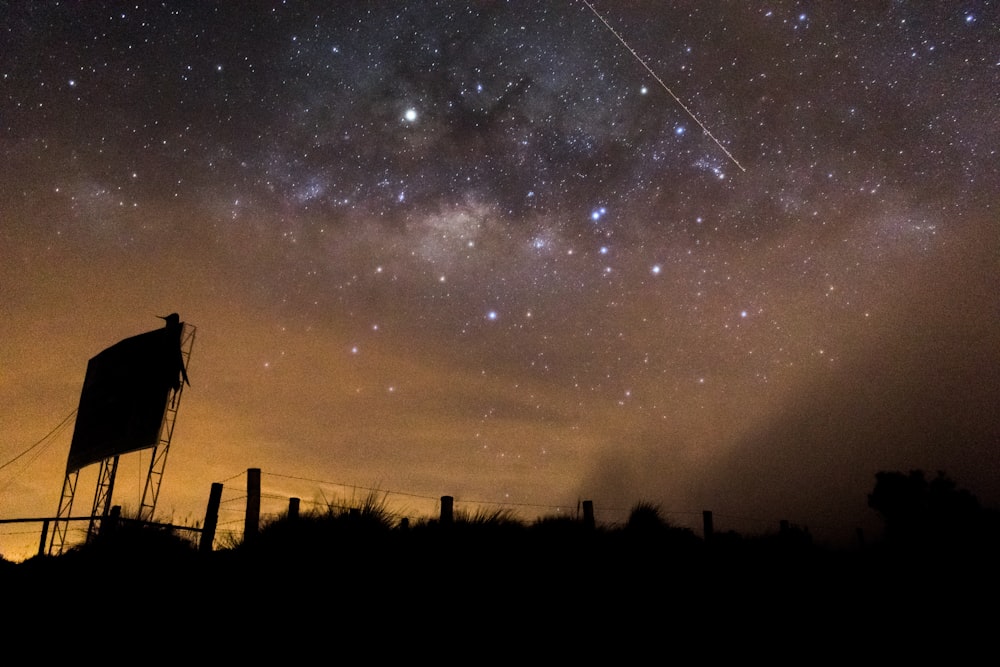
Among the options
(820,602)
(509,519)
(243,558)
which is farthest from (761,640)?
(243,558)

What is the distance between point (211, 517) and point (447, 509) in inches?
175

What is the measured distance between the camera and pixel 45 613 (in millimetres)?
6293

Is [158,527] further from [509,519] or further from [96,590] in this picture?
[509,519]

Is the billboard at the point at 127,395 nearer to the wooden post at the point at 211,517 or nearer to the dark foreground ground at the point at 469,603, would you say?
the wooden post at the point at 211,517

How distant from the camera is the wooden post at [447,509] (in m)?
8.07

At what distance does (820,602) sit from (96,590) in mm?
8924

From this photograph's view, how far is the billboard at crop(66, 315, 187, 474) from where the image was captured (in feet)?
75.6

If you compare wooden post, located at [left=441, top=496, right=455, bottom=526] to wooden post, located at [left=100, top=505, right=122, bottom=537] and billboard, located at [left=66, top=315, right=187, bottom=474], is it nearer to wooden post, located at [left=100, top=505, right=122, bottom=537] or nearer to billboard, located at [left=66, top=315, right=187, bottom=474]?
wooden post, located at [left=100, top=505, right=122, bottom=537]

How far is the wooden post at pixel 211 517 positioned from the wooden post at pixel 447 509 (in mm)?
3758

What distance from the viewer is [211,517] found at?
1003 centimetres

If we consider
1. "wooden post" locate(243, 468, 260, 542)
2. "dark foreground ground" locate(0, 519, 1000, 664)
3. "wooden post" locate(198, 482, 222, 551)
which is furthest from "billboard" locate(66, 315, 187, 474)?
"dark foreground ground" locate(0, 519, 1000, 664)

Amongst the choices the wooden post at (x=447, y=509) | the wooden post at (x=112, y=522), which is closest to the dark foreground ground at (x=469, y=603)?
the wooden post at (x=447, y=509)

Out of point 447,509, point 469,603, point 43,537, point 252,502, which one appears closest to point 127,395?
point 43,537

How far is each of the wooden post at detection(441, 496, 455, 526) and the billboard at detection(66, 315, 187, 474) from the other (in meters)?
18.6
